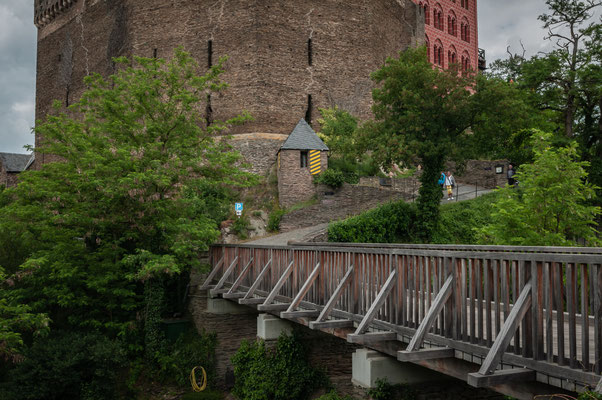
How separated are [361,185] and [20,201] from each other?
Answer: 46.6ft

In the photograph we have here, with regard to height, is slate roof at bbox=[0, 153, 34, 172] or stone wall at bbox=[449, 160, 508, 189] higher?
slate roof at bbox=[0, 153, 34, 172]

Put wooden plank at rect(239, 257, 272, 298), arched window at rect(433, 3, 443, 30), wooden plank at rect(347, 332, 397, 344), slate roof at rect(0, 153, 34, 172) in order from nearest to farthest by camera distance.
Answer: wooden plank at rect(347, 332, 397, 344)
wooden plank at rect(239, 257, 272, 298)
arched window at rect(433, 3, 443, 30)
slate roof at rect(0, 153, 34, 172)

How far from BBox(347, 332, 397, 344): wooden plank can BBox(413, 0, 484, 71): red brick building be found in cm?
4028

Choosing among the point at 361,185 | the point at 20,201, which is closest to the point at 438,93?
the point at 361,185

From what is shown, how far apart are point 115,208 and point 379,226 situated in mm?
9699

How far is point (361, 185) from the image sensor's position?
25.5 metres

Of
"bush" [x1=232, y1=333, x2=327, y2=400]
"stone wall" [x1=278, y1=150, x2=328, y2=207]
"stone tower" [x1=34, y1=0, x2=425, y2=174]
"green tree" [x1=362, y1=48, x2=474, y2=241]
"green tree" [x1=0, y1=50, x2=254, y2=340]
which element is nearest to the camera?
"bush" [x1=232, y1=333, x2=327, y2=400]

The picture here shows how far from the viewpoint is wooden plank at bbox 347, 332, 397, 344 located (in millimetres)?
7375

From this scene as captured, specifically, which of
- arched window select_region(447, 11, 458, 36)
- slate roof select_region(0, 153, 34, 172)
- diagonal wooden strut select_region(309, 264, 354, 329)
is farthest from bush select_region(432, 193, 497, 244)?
slate roof select_region(0, 153, 34, 172)

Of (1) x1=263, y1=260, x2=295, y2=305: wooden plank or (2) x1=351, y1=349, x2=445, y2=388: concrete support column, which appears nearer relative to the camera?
(2) x1=351, y1=349, x2=445, y2=388: concrete support column

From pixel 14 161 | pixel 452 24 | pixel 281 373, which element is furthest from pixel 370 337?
pixel 14 161

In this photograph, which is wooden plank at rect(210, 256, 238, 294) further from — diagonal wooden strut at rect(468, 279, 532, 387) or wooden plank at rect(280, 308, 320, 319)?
diagonal wooden strut at rect(468, 279, 532, 387)

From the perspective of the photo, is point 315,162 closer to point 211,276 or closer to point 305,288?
point 211,276

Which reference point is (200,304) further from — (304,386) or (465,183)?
(465,183)
